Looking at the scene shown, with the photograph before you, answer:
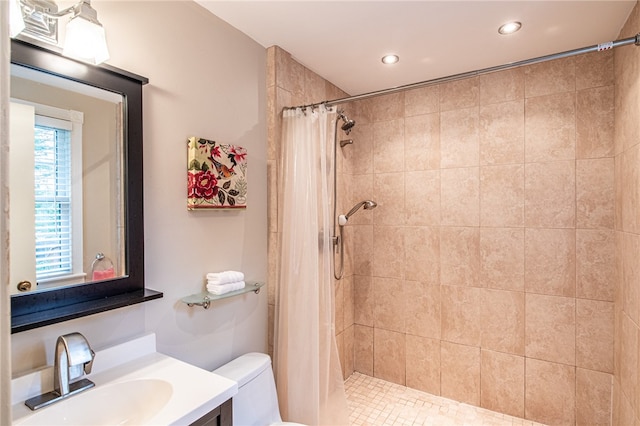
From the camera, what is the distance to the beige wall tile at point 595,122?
2023 mm

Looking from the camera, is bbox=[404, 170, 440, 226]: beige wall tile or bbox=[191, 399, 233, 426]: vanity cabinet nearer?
bbox=[191, 399, 233, 426]: vanity cabinet

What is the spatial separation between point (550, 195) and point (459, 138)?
716 millimetres

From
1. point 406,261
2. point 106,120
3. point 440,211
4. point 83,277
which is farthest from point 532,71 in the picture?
point 83,277

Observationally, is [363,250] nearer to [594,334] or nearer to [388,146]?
[388,146]

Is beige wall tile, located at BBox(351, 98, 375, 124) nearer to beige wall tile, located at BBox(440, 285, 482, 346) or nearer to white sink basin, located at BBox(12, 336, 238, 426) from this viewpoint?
beige wall tile, located at BBox(440, 285, 482, 346)

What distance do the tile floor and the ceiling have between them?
248cm

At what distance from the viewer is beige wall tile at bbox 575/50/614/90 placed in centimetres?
202

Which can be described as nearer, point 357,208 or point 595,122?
point 595,122

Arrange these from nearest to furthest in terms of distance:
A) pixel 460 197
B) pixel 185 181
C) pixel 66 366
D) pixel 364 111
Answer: pixel 66 366 < pixel 185 181 < pixel 460 197 < pixel 364 111

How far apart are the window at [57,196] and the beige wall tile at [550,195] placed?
2.54 metres

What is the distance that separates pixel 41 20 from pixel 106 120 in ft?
1.18

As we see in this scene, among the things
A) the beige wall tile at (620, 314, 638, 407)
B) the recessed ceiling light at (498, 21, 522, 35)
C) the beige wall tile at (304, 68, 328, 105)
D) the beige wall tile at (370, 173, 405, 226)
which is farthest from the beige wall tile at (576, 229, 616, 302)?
the beige wall tile at (304, 68, 328, 105)

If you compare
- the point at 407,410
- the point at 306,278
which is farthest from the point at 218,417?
the point at 407,410

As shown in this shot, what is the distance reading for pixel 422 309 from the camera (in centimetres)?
262
